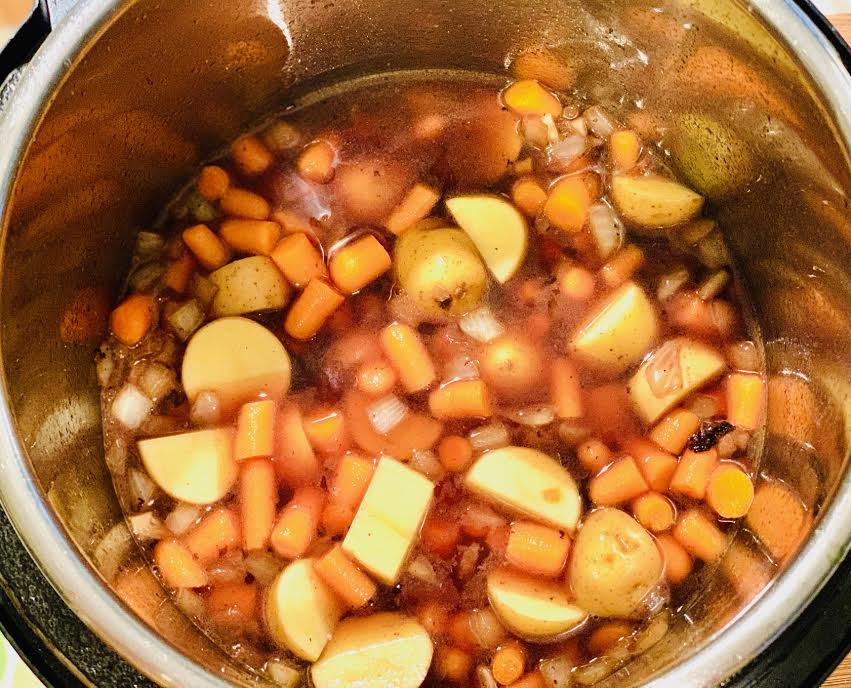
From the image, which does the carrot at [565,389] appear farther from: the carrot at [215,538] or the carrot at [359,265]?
the carrot at [215,538]

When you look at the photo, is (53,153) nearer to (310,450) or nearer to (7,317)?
(7,317)

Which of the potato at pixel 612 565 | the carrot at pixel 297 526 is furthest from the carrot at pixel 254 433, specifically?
the potato at pixel 612 565

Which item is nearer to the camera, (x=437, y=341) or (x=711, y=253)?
(x=437, y=341)

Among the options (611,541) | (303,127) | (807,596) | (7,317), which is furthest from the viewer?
(303,127)

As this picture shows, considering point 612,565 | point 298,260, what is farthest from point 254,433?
point 612,565

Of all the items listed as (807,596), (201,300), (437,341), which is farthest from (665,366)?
(201,300)

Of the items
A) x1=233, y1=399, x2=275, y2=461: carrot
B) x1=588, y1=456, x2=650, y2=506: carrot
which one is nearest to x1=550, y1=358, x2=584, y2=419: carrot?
x1=588, y1=456, x2=650, y2=506: carrot
